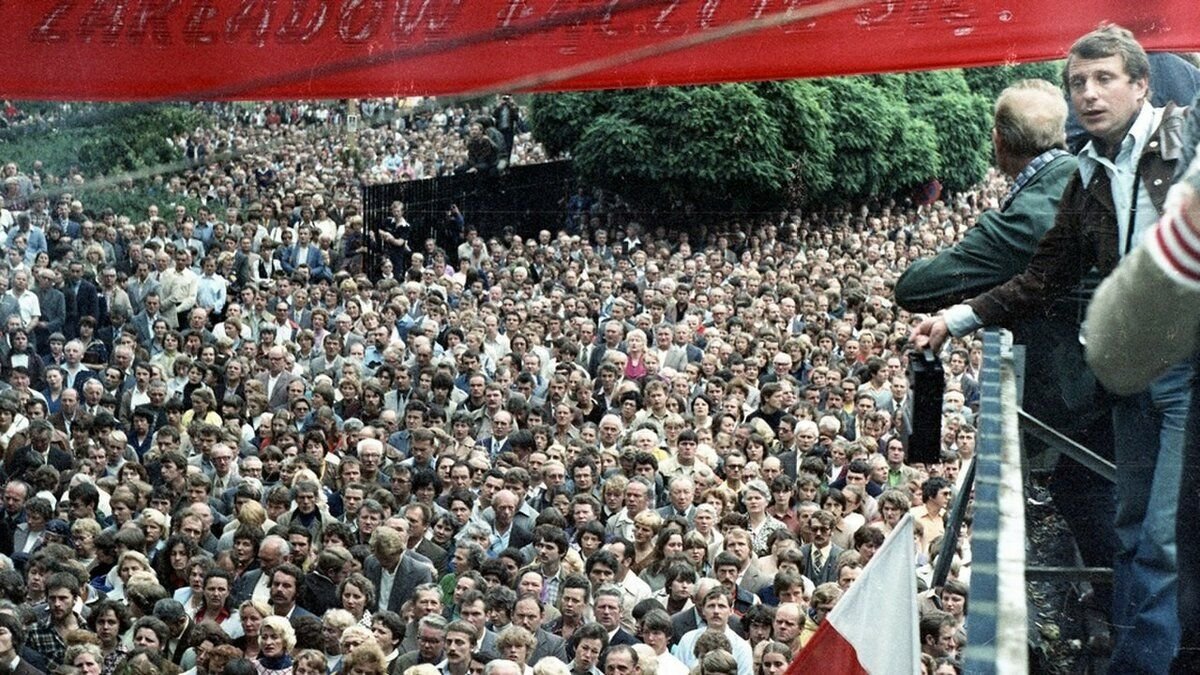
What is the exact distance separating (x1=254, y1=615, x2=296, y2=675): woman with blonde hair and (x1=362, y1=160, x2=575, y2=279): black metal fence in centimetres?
1165

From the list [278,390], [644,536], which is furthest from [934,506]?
[278,390]

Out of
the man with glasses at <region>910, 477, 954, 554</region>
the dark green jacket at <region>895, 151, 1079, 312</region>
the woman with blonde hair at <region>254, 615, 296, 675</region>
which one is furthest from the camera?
the man with glasses at <region>910, 477, 954, 554</region>

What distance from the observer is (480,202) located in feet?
73.8

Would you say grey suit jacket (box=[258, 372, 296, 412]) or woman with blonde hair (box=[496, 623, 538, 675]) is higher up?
grey suit jacket (box=[258, 372, 296, 412])

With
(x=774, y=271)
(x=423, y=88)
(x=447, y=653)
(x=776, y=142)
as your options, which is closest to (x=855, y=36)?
(x=423, y=88)

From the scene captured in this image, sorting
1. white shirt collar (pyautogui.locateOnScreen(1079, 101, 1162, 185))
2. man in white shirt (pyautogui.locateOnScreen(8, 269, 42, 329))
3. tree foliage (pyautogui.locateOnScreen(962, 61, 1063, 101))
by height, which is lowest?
man in white shirt (pyautogui.locateOnScreen(8, 269, 42, 329))

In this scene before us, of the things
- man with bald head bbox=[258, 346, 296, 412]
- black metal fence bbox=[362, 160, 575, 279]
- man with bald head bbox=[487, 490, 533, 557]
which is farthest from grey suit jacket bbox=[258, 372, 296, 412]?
black metal fence bbox=[362, 160, 575, 279]

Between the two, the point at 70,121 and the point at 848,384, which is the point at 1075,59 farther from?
the point at 848,384

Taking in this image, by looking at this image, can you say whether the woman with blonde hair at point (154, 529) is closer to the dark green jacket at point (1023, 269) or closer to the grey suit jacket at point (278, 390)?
the grey suit jacket at point (278, 390)

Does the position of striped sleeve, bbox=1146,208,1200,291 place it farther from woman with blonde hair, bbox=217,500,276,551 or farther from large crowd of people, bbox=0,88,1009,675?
woman with blonde hair, bbox=217,500,276,551

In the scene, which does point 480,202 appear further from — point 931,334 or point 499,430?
point 931,334

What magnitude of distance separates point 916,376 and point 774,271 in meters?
12.9

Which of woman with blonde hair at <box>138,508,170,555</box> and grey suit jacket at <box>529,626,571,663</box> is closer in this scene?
grey suit jacket at <box>529,626,571,663</box>

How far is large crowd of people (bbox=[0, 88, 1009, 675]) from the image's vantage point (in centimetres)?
787
